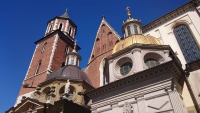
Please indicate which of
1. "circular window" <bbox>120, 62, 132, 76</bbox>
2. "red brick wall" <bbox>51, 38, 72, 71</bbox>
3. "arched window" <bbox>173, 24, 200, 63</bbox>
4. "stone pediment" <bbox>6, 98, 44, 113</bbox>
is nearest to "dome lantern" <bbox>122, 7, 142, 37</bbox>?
"arched window" <bbox>173, 24, 200, 63</bbox>

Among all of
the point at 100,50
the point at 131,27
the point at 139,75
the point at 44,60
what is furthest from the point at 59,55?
the point at 139,75

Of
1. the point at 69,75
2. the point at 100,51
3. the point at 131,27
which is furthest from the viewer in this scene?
the point at 100,51

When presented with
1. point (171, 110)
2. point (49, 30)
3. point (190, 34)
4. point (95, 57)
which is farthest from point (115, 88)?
point (49, 30)

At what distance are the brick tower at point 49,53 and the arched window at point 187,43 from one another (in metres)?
15.2

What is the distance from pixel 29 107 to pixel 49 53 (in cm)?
993

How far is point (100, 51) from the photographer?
836 inches

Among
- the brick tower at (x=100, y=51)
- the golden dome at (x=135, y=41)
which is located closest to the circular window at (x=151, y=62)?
the golden dome at (x=135, y=41)

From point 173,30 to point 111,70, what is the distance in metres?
6.81

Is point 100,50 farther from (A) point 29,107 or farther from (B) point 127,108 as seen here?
(B) point 127,108

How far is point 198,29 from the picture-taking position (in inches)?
509

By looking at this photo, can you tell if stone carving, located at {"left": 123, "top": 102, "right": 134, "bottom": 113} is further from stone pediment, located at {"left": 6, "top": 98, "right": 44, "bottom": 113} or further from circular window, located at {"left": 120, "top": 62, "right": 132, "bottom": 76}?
stone pediment, located at {"left": 6, "top": 98, "right": 44, "bottom": 113}

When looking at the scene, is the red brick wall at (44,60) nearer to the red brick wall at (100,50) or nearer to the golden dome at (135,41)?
the red brick wall at (100,50)

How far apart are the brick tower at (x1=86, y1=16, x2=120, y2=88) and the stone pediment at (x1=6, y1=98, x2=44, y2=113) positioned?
6.70 m

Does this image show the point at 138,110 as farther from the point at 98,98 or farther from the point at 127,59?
the point at 127,59
